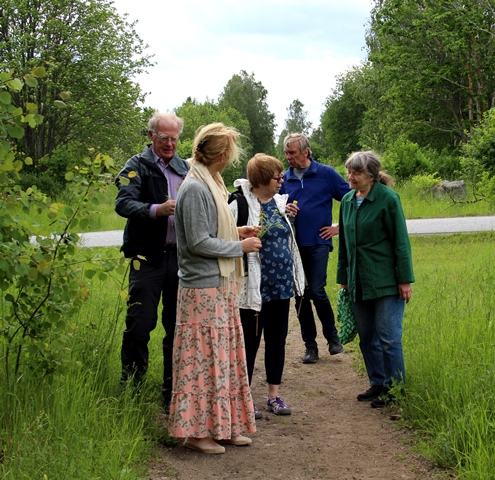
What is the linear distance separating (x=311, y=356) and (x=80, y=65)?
94.6 ft

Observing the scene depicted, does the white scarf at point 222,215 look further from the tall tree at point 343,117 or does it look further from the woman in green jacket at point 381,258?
the tall tree at point 343,117

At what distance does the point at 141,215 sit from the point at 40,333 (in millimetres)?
1143

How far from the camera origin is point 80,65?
110 feet

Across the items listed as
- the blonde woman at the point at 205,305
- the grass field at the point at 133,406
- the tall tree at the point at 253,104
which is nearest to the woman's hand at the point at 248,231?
the blonde woman at the point at 205,305

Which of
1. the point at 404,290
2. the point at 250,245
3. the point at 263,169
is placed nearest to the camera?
the point at 250,245

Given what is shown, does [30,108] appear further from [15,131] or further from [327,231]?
[327,231]

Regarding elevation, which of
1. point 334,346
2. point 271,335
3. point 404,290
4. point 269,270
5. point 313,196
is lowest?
point 334,346

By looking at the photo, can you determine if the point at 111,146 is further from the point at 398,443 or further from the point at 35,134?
the point at 398,443

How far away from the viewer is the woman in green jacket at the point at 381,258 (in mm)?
5656

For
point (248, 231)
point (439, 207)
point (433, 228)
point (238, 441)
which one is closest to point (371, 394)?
point (238, 441)

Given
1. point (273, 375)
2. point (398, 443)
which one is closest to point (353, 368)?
point (273, 375)

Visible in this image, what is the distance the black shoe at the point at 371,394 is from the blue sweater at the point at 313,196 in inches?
64.2

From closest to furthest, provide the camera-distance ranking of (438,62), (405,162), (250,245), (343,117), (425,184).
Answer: (250,245)
(425,184)
(405,162)
(438,62)
(343,117)

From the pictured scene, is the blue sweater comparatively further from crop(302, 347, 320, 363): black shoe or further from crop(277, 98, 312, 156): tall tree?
crop(277, 98, 312, 156): tall tree
